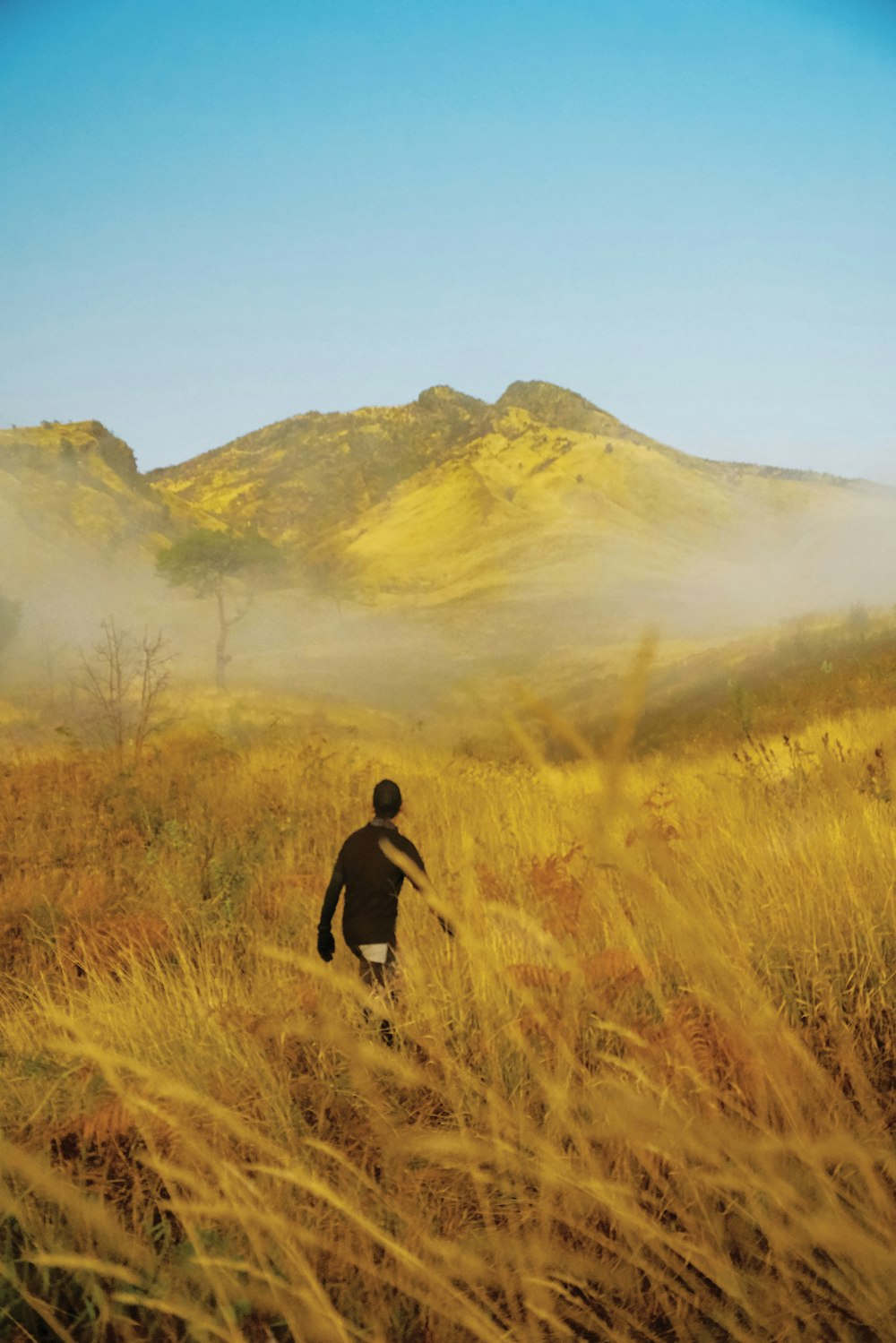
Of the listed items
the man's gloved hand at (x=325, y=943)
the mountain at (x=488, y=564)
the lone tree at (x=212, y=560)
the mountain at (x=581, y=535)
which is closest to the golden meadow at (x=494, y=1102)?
the man's gloved hand at (x=325, y=943)

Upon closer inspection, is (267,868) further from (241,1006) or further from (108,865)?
(241,1006)

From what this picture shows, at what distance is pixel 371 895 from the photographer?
4289mm

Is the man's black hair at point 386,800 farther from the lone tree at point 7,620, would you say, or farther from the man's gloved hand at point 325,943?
the lone tree at point 7,620

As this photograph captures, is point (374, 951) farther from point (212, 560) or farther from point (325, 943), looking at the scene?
point (212, 560)

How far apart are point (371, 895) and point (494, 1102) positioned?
2343mm

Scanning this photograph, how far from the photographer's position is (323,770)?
12.4m

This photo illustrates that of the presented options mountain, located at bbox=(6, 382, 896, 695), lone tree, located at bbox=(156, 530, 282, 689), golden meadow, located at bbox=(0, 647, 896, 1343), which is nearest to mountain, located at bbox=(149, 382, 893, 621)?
mountain, located at bbox=(6, 382, 896, 695)

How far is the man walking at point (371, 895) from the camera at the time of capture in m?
4.18

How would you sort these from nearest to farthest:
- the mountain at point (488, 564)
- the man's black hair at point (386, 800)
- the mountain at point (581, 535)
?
1. the man's black hair at point (386, 800)
2. the mountain at point (488, 564)
3. the mountain at point (581, 535)

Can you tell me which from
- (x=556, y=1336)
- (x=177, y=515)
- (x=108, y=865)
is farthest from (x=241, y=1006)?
(x=177, y=515)

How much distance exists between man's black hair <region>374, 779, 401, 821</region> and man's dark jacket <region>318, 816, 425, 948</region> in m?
0.05

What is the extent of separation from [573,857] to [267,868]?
259 cm

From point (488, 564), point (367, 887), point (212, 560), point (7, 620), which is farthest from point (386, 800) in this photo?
point (488, 564)

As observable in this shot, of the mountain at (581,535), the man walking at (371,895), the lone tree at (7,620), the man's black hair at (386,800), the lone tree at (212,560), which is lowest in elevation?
the man walking at (371,895)
